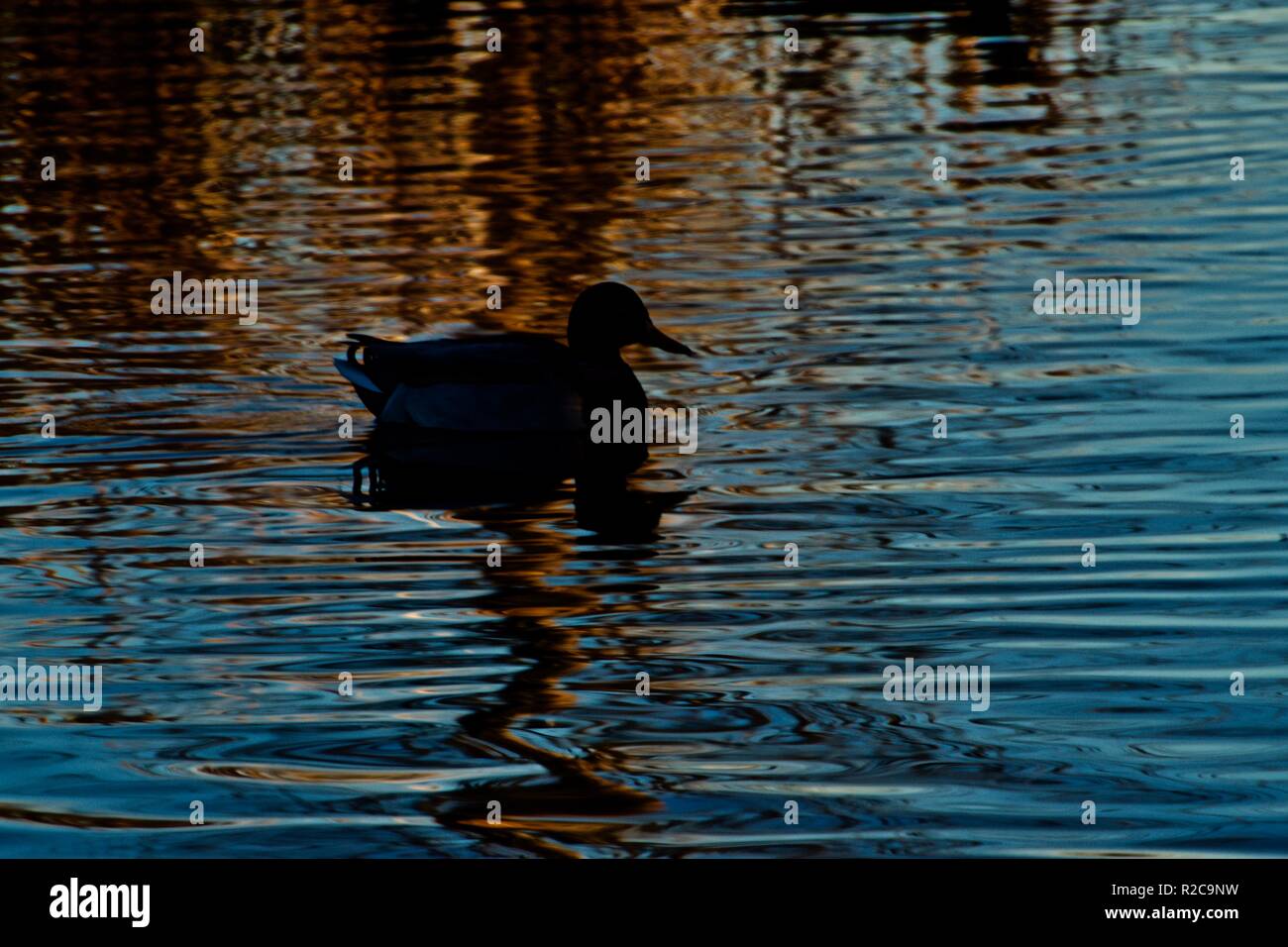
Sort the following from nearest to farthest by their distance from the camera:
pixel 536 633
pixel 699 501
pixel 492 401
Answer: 1. pixel 536 633
2. pixel 699 501
3. pixel 492 401

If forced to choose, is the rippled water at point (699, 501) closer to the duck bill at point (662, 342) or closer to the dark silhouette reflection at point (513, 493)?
the dark silhouette reflection at point (513, 493)

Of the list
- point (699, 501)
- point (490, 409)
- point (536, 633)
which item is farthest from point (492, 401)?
point (536, 633)

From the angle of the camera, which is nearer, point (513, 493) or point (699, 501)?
point (699, 501)

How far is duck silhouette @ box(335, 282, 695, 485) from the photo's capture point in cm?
1134

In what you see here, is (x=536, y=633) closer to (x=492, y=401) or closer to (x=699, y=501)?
(x=699, y=501)

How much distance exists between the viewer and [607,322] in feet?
40.0

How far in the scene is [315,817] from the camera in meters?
6.64

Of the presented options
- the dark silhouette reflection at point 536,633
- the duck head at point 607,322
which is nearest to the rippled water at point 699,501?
the dark silhouette reflection at point 536,633

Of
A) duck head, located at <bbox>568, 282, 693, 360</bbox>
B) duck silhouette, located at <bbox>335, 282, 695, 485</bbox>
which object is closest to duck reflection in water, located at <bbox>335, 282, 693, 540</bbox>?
duck silhouette, located at <bbox>335, 282, 695, 485</bbox>

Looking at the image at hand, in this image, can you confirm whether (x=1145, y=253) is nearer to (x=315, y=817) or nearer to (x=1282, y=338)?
(x=1282, y=338)

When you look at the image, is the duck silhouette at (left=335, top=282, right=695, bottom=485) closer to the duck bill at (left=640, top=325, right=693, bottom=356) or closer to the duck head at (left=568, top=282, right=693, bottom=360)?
the duck head at (left=568, top=282, right=693, bottom=360)

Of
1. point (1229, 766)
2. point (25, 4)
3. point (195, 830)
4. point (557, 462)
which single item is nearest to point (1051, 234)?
point (557, 462)

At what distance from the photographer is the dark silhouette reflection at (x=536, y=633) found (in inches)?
261

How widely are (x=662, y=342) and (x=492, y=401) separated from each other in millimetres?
1150
